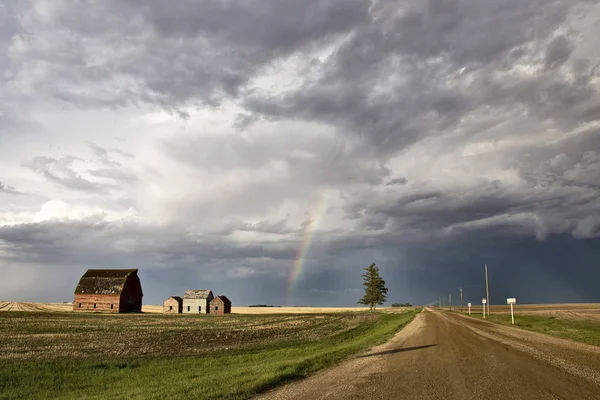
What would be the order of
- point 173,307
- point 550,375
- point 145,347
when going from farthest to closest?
point 173,307 → point 145,347 → point 550,375

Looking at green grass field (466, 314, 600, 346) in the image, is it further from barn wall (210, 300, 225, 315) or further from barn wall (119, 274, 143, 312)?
barn wall (210, 300, 225, 315)

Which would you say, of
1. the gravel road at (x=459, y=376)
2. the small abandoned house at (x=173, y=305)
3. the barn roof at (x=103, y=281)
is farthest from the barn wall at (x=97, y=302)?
the gravel road at (x=459, y=376)

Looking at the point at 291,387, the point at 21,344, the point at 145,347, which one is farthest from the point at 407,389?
the point at 21,344

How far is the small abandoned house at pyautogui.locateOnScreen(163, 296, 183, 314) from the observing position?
4552 inches

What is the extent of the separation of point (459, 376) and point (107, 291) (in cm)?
9207

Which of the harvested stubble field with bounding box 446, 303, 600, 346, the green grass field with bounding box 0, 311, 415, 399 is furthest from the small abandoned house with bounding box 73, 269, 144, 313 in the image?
the harvested stubble field with bounding box 446, 303, 600, 346

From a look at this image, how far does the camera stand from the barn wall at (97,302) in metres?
92.1

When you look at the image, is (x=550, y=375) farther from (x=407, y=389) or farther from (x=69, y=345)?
(x=69, y=345)

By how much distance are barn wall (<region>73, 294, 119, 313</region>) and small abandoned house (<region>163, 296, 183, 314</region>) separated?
2443 centimetres

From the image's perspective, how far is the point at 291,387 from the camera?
13453 mm

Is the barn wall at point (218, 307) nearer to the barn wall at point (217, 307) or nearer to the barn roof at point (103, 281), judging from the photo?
the barn wall at point (217, 307)

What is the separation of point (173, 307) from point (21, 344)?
93.3 meters

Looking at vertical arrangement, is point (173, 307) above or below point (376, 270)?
below

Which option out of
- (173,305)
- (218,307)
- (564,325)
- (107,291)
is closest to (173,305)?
(173,305)
